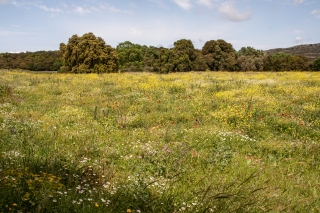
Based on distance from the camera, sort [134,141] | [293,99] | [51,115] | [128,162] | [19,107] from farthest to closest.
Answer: [293,99]
[19,107]
[51,115]
[134,141]
[128,162]

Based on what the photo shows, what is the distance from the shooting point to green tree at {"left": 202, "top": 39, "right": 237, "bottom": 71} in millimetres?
60353

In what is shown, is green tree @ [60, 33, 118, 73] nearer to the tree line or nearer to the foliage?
the tree line

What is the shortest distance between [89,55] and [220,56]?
114 ft

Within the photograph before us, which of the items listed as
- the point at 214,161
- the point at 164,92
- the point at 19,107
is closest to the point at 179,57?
the point at 164,92

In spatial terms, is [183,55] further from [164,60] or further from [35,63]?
[35,63]

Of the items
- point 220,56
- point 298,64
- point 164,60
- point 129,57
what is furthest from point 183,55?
point 129,57

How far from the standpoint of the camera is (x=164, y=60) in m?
53.4

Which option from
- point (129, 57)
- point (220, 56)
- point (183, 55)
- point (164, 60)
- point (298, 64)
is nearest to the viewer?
point (183, 55)

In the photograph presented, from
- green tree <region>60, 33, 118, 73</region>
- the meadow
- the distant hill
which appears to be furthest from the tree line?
the distant hill

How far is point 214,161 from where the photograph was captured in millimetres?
5809

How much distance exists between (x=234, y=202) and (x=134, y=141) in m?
3.94

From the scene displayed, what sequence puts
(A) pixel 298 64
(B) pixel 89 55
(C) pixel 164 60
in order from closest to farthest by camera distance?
(B) pixel 89 55, (C) pixel 164 60, (A) pixel 298 64

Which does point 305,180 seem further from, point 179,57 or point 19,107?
point 179,57

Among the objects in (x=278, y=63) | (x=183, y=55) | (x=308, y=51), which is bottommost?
(x=278, y=63)
